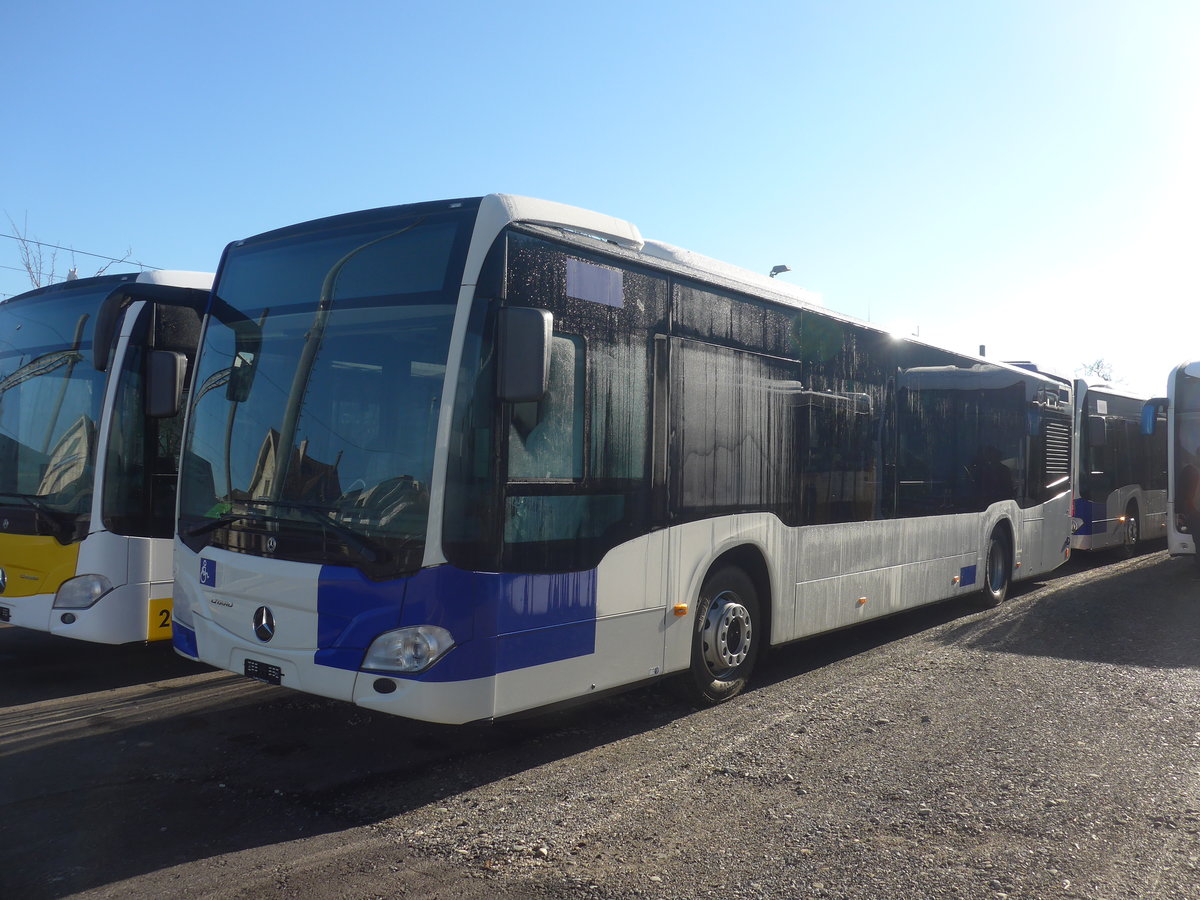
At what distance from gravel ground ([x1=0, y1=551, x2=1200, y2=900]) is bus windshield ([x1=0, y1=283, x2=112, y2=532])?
1.54 meters

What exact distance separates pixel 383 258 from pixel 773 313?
10.5 feet

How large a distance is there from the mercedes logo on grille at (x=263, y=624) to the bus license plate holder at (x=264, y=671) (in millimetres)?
134

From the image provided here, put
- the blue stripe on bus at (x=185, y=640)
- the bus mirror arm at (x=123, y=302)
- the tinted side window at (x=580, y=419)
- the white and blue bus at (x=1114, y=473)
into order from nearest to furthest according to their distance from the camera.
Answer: the tinted side window at (x=580, y=419), the blue stripe on bus at (x=185, y=640), the bus mirror arm at (x=123, y=302), the white and blue bus at (x=1114, y=473)

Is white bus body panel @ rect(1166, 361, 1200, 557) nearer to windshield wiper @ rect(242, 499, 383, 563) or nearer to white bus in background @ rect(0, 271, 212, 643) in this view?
windshield wiper @ rect(242, 499, 383, 563)

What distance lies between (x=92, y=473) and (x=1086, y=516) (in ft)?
48.7

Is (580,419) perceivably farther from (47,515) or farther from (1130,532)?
(1130,532)

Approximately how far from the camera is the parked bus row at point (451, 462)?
188 inches

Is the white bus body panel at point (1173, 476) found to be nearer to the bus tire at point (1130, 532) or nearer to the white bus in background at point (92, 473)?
the bus tire at point (1130, 532)

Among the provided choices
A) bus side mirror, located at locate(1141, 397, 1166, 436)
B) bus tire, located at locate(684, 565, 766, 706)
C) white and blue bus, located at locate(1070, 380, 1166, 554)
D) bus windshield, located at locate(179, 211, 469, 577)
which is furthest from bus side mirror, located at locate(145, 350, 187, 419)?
bus side mirror, located at locate(1141, 397, 1166, 436)

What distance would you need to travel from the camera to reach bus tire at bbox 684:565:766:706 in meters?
6.39

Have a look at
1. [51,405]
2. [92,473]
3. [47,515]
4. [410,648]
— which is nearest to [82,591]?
[47,515]

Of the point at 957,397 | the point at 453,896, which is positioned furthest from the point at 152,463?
the point at 957,397

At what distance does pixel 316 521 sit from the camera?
5.00m

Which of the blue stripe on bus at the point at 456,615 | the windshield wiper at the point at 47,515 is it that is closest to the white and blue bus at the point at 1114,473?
the blue stripe on bus at the point at 456,615
